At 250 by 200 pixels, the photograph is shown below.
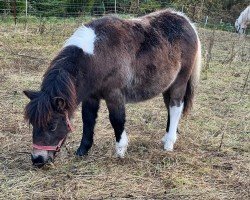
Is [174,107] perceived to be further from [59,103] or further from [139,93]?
[59,103]

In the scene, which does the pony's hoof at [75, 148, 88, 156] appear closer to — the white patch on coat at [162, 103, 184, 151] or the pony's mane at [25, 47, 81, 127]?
the pony's mane at [25, 47, 81, 127]

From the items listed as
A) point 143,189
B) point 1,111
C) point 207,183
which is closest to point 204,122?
point 207,183

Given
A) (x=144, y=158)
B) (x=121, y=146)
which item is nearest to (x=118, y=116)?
(x=121, y=146)

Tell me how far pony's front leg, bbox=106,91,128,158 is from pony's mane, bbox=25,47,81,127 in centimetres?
51

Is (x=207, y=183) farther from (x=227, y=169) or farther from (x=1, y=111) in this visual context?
(x=1, y=111)

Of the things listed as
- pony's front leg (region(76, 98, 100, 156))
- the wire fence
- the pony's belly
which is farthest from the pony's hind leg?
the wire fence

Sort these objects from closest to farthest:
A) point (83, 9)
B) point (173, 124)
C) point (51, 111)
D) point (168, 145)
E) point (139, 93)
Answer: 1. point (51, 111)
2. point (139, 93)
3. point (168, 145)
4. point (173, 124)
5. point (83, 9)

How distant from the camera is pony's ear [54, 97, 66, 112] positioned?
3.57 metres

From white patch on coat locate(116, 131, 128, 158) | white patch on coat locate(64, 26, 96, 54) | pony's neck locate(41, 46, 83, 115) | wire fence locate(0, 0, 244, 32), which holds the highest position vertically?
white patch on coat locate(64, 26, 96, 54)

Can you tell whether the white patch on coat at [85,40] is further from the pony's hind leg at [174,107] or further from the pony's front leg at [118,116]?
the pony's hind leg at [174,107]

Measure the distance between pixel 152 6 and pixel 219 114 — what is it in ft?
35.6

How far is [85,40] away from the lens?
398cm

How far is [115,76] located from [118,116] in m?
0.42

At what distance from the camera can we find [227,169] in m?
4.29
